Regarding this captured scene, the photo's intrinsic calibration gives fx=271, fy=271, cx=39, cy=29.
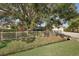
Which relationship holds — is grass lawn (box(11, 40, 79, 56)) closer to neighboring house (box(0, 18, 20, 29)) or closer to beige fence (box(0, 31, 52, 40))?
beige fence (box(0, 31, 52, 40))

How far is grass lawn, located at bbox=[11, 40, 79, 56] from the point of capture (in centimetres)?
372

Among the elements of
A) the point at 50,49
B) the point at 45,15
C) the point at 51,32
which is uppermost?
the point at 45,15

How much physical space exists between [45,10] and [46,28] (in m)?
0.25

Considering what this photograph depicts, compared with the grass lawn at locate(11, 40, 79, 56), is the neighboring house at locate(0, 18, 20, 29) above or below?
above

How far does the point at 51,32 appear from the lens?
12.3ft

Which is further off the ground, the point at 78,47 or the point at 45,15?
the point at 45,15

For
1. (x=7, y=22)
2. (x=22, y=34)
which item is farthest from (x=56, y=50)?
(x=7, y=22)

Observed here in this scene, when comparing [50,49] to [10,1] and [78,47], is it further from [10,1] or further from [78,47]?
[10,1]

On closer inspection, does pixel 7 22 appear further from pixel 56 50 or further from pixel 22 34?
pixel 56 50

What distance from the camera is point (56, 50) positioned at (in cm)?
373

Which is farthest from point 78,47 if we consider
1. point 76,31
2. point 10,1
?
point 10,1

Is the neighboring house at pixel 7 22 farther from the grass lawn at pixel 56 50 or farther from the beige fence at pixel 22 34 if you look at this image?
the grass lawn at pixel 56 50

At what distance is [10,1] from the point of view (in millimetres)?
3732

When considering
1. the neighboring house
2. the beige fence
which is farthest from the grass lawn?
the neighboring house
